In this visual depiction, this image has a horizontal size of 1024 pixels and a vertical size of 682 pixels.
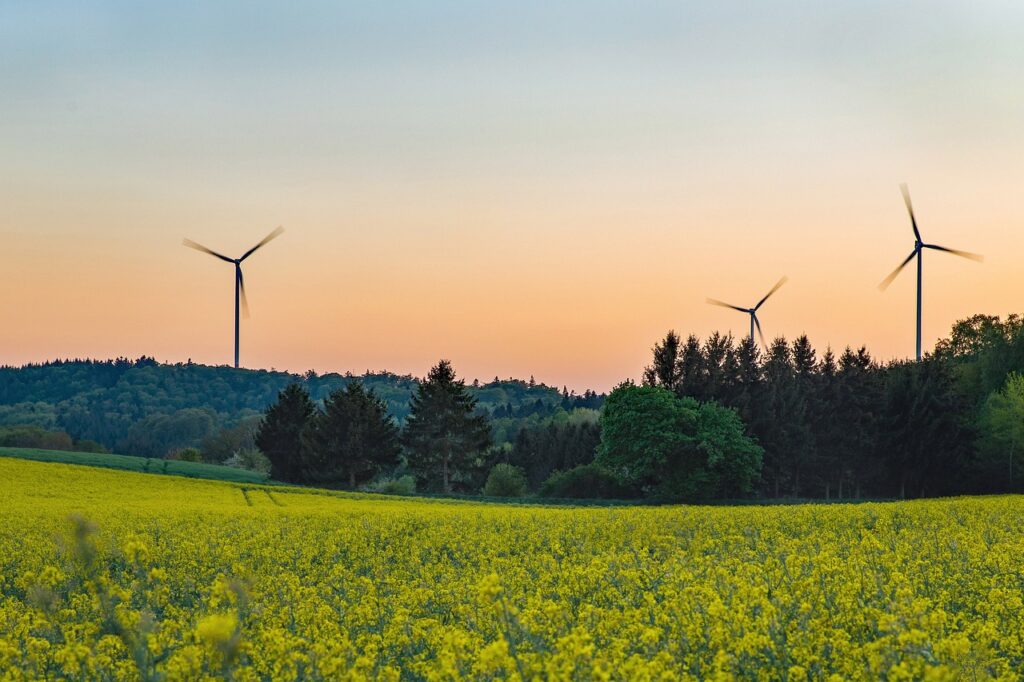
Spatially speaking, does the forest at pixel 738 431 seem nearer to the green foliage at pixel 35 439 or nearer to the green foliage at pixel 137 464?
the green foliage at pixel 137 464

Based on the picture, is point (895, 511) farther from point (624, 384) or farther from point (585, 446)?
point (585, 446)

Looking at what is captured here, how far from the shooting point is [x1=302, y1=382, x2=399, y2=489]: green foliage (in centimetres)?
9269

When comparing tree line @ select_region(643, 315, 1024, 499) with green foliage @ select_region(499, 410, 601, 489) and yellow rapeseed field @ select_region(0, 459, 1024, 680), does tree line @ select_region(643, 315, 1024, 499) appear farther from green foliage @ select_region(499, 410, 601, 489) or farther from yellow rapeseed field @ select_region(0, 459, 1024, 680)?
yellow rapeseed field @ select_region(0, 459, 1024, 680)

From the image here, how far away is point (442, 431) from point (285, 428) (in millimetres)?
15990

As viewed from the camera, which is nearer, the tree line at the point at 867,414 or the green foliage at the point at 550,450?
the tree line at the point at 867,414

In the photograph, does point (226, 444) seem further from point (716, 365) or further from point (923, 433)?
point (923, 433)

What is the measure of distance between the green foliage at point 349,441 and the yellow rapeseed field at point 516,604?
63846 millimetres

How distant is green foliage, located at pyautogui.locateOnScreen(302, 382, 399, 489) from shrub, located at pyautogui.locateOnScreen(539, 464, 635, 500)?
16.2 meters

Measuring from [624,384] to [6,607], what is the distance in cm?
6803

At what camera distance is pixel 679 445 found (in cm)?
7425

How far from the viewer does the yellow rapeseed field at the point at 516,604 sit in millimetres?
8133

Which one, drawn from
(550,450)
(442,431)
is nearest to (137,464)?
(442,431)

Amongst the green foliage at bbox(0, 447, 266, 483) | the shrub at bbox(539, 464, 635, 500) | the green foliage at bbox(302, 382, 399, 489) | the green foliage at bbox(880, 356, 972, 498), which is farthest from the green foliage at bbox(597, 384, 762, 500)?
the green foliage at bbox(0, 447, 266, 483)

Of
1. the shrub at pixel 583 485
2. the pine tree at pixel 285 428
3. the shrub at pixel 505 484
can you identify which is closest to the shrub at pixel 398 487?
the shrub at pixel 505 484
